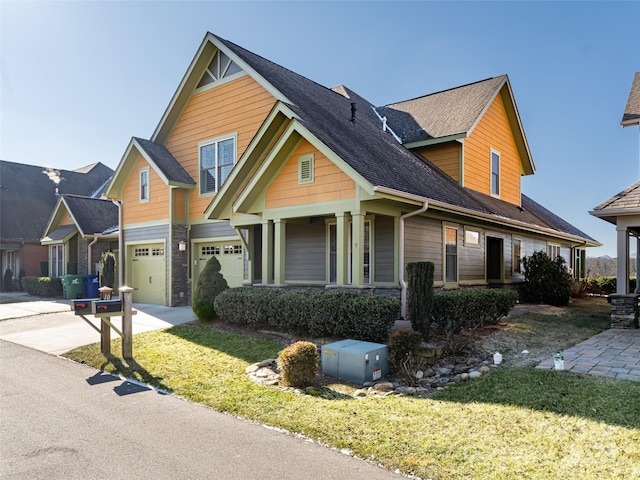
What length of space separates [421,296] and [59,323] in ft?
33.7

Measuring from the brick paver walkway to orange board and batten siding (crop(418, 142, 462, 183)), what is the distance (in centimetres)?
771

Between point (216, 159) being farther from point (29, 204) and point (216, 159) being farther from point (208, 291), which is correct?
point (29, 204)

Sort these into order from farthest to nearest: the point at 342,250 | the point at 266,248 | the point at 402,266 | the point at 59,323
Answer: the point at 59,323
the point at 266,248
the point at 402,266
the point at 342,250

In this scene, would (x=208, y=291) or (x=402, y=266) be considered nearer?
(x=402, y=266)

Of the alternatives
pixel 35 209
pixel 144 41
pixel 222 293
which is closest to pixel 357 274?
pixel 222 293

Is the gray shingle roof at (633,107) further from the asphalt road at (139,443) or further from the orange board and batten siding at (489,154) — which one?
the asphalt road at (139,443)

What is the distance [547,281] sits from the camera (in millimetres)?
17188

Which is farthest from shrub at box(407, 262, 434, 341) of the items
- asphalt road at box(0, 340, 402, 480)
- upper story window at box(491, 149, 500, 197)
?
upper story window at box(491, 149, 500, 197)

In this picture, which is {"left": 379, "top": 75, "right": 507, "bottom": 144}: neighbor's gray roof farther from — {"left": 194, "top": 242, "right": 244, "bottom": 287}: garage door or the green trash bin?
the green trash bin

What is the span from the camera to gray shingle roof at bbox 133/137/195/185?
16.6 meters

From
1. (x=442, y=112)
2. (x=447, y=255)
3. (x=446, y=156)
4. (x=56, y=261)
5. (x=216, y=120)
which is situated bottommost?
(x=56, y=261)

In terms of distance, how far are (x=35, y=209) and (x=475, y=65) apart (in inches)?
1063

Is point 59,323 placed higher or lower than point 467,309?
lower

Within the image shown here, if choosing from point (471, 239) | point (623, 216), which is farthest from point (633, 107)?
point (471, 239)
